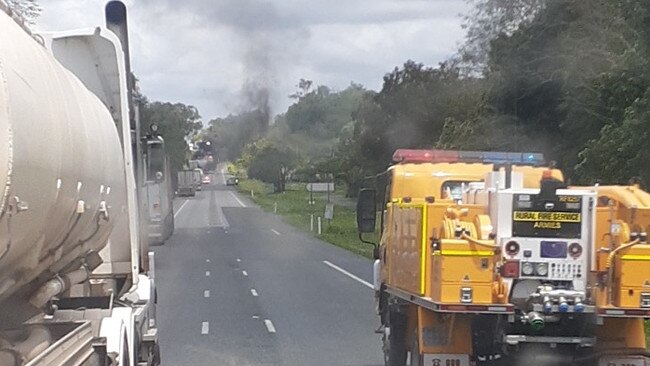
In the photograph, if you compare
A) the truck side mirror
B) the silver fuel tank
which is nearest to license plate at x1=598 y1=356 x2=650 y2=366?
the truck side mirror

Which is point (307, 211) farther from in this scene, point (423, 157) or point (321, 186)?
point (423, 157)

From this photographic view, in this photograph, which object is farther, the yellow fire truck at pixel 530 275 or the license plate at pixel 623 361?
the license plate at pixel 623 361

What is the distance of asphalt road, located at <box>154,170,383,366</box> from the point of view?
16.4m

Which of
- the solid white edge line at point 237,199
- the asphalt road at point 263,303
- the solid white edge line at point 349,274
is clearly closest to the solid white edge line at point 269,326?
the asphalt road at point 263,303

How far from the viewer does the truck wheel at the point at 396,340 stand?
13.1 m

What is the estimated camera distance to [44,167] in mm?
5852

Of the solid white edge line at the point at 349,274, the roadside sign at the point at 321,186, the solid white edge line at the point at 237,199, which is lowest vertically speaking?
the solid white edge line at the point at 237,199

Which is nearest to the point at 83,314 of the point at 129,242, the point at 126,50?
the point at 129,242

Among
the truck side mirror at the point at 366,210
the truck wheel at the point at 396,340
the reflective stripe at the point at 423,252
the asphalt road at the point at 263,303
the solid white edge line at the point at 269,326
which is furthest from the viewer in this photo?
the solid white edge line at the point at 269,326

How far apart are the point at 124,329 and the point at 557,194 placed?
12.6ft

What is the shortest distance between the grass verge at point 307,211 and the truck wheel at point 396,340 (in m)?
29.2

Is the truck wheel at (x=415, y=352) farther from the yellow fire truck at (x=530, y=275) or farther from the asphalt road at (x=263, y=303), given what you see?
the asphalt road at (x=263, y=303)

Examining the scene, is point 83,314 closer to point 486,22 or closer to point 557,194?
point 557,194

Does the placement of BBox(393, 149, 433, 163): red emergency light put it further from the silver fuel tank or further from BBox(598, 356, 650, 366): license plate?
the silver fuel tank
